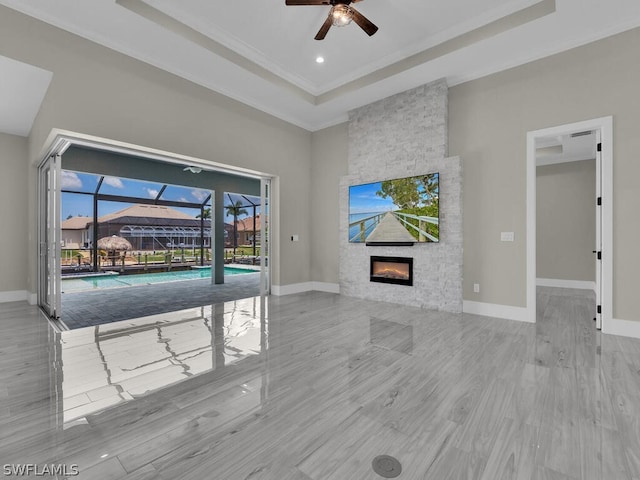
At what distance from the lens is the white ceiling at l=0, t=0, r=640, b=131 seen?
346 cm

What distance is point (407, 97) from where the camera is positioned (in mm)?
5156

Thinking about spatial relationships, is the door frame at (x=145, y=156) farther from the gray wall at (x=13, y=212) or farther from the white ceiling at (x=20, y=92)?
the gray wall at (x=13, y=212)

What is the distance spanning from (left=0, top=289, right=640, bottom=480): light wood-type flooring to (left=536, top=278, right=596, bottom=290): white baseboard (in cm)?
420

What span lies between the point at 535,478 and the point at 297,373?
166 centimetres

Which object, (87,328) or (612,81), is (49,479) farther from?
(612,81)

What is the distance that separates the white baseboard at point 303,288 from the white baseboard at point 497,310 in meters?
2.59

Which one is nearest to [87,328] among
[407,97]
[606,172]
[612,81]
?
[407,97]

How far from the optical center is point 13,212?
18.4ft

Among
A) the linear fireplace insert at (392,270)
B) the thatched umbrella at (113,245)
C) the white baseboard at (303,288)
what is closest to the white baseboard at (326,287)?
the white baseboard at (303,288)

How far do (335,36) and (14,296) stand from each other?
7.24 meters

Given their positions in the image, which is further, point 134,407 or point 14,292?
point 14,292

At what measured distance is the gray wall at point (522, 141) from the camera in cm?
357

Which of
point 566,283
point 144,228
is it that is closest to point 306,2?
point 566,283

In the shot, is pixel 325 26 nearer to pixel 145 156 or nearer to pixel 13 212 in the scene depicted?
pixel 145 156
